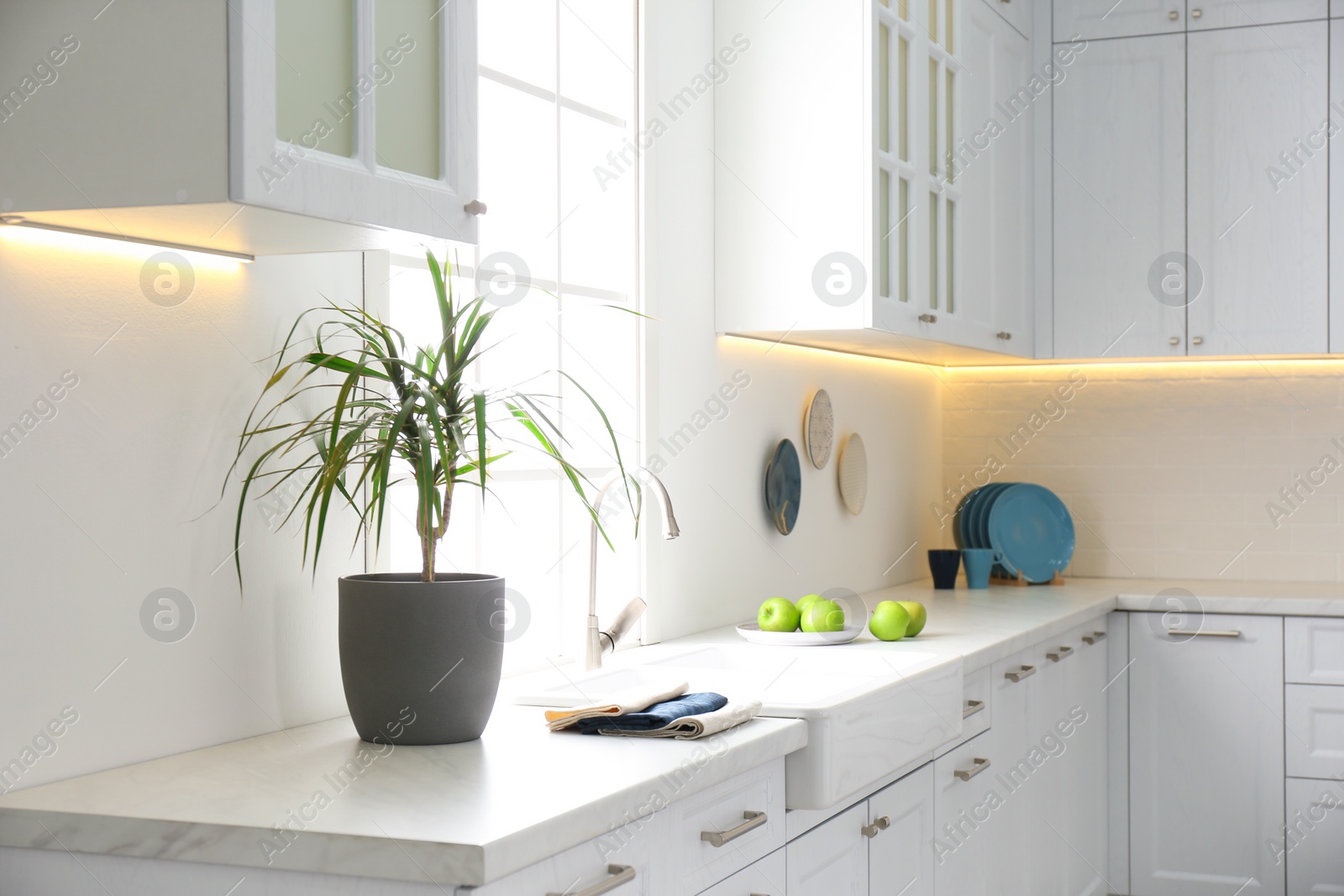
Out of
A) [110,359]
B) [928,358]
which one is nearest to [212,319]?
[110,359]

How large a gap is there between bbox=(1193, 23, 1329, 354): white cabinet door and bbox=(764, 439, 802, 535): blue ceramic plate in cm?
151

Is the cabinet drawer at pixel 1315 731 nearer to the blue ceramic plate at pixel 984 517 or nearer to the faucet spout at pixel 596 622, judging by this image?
the blue ceramic plate at pixel 984 517

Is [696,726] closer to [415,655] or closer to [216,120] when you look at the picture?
[415,655]

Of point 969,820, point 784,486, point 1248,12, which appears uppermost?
point 1248,12

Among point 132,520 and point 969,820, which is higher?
point 132,520

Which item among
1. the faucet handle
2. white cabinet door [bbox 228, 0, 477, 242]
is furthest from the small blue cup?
white cabinet door [bbox 228, 0, 477, 242]

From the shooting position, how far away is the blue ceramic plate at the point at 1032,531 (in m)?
4.14

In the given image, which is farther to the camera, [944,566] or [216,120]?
[944,566]

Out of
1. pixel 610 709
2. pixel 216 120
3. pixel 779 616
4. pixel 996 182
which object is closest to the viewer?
pixel 216 120

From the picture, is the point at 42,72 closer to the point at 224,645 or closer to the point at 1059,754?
the point at 224,645

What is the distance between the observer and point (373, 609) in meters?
1.69

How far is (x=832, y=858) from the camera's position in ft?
6.75

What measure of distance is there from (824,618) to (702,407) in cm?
56

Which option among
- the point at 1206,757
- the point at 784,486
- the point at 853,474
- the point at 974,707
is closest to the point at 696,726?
the point at 974,707
